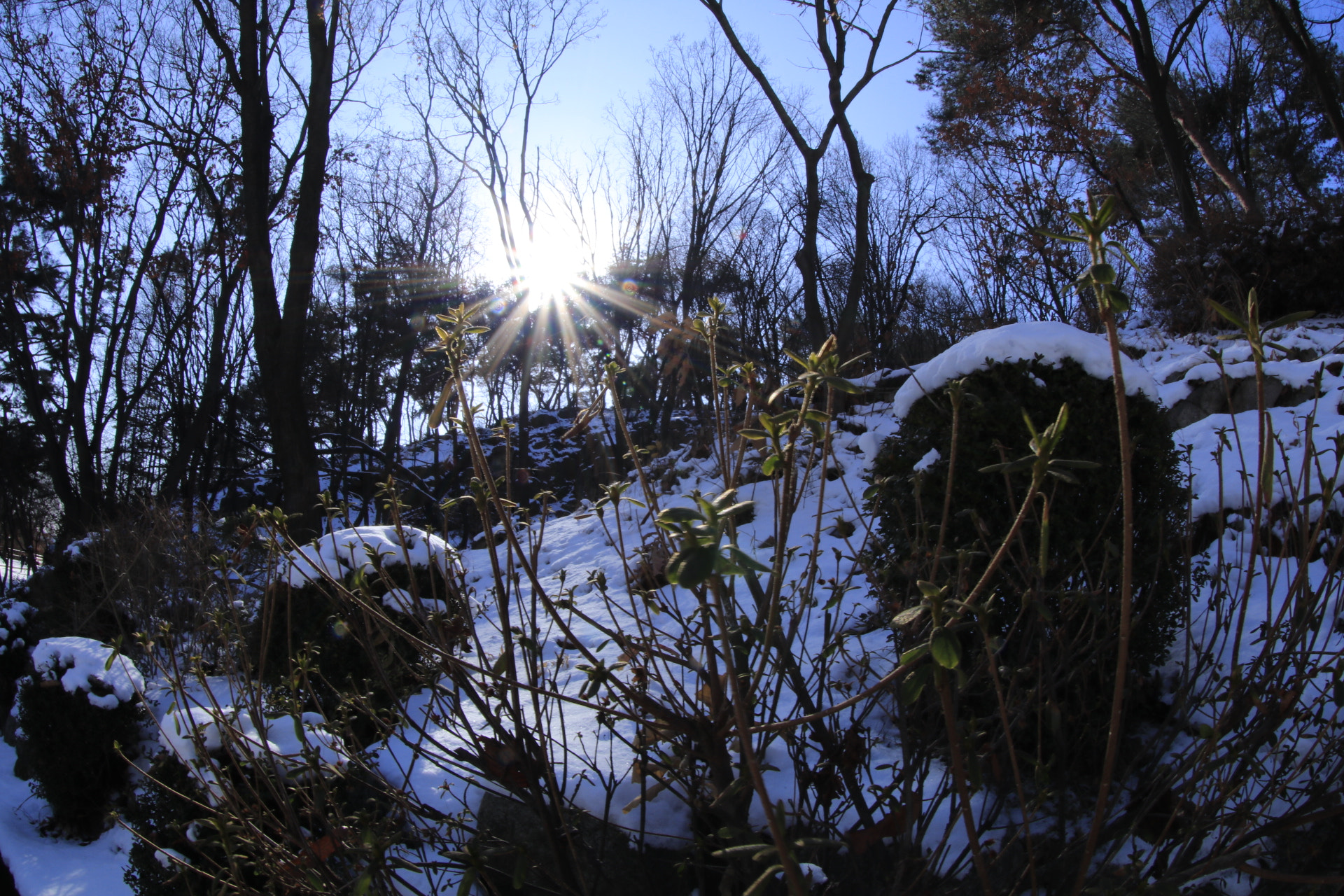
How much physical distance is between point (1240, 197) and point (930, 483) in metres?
11.3

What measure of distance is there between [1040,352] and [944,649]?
2275mm

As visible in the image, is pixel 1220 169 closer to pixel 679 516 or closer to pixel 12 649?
pixel 679 516

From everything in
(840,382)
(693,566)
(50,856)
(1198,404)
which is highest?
(840,382)

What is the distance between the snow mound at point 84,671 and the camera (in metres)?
3.99

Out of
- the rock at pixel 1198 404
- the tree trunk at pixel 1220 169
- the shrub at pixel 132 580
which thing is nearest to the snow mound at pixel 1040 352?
the rock at pixel 1198 404

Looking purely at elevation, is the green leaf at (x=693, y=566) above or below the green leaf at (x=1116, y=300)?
below

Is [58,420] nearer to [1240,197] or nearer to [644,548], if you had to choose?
[644,548]

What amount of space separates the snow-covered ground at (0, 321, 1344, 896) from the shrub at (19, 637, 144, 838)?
212mm

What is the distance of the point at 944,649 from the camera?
0.68 m

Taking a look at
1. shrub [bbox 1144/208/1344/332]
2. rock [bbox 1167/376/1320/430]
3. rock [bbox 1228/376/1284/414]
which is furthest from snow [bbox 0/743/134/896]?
shrub [bbox 1144/208/1344/332]

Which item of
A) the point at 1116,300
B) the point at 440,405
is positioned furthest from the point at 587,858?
the point at 1116,300

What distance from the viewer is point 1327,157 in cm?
1731

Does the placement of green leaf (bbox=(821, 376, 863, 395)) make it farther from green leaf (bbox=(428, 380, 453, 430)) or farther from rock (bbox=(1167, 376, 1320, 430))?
rock (bbox=(1167, 376, 1320, 430))

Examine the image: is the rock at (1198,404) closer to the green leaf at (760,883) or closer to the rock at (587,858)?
the rock at (587,858)
